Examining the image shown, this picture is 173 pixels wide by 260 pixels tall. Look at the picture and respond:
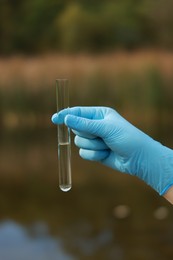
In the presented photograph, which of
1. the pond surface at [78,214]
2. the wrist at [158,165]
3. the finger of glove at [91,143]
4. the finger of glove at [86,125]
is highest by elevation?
the finger of glove at [86,125]

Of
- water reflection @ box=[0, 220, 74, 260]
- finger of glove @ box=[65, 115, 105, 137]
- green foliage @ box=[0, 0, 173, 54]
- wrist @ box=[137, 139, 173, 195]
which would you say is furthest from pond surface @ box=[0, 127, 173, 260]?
green foliage @ box=[0, 0, 173, 54]

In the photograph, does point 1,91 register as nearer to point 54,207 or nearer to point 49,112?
point 49,112

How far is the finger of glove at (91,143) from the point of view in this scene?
1.39 meters

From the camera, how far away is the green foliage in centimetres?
799

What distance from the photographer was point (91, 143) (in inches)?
54.8

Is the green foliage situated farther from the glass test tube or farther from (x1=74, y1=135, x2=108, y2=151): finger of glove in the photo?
the glass test tube

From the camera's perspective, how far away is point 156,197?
14.3 feet

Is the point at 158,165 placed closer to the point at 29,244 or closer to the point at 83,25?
the point at 29,244

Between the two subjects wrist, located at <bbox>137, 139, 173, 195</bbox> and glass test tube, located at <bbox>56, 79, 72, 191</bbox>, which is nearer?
glass test tube, located at <bbox>56, 79, 72, 191</bbox>

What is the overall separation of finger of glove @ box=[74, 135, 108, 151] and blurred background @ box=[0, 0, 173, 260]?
1906 millimetres

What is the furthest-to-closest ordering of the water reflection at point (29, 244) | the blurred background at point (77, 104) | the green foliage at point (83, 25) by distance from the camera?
the green foliage at point (83, 25) < the blurred background at point (77, 104) < the water reflection at point (29, 244)

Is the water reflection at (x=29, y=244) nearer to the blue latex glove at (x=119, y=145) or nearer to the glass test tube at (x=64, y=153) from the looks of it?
the blue latex glove at (x=119, y=145)

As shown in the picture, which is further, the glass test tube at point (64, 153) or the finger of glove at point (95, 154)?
the finger of glove at point (95, 154)

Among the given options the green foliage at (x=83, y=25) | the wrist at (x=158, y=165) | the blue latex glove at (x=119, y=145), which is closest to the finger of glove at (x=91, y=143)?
the blue latex glove at (x=119, y=145)
